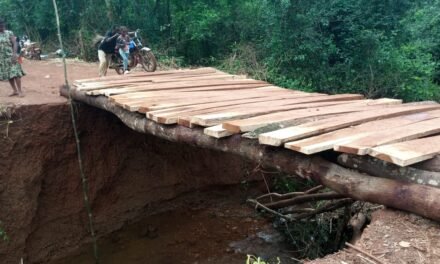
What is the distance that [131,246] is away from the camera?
623cm

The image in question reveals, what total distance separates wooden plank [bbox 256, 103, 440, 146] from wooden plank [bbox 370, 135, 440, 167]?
1.80 feet

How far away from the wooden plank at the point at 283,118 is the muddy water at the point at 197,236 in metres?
2.80

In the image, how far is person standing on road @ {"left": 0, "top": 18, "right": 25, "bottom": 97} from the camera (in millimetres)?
5785

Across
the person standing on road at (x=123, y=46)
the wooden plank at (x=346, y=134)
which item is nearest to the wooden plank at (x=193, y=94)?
the wooden plank at (x=346, y=134)

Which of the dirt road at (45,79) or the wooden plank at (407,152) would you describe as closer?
the wooden plank at (407,152)

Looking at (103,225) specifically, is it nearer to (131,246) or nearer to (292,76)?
(131,246)

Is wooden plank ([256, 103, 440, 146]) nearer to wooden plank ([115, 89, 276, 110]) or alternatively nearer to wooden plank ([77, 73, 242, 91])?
wooden plank ([115, 89, 276, 110])

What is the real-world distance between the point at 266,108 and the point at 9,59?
3943 millimetres

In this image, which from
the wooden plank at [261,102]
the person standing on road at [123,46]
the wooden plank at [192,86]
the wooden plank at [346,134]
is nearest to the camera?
the wooden plank at [346,134]

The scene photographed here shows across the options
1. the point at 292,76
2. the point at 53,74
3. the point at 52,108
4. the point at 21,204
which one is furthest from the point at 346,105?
the point at 53,74

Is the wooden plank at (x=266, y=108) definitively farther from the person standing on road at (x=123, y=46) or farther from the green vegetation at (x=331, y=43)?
the person standing on road at (x=123, y=46)

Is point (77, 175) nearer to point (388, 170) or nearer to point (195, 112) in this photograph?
point (195, 112)

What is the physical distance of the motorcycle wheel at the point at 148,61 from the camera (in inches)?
321

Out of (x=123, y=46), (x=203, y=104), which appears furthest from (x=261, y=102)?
(x=123, y=46)
